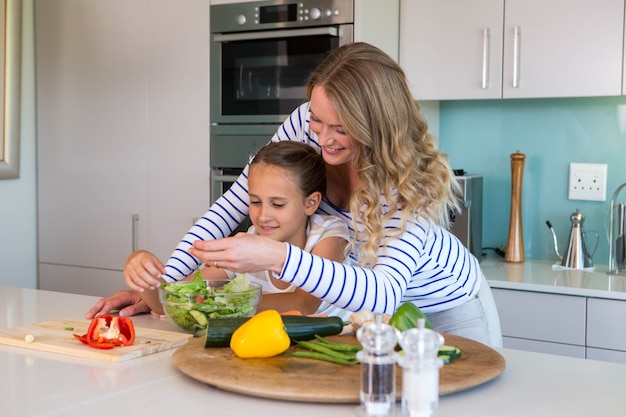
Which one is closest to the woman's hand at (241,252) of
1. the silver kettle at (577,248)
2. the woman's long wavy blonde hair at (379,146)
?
the woman's long wavy blonde hair at (379,146)

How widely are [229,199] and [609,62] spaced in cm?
141

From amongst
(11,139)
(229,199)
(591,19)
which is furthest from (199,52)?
(591,19)

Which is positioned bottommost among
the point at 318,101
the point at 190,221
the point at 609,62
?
the point at 190,221

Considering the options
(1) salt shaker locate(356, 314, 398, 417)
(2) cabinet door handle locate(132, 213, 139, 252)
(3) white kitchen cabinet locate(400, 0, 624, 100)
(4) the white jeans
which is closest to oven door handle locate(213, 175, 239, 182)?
(2) cabinet door handle locate(132, 213, 139, 252)

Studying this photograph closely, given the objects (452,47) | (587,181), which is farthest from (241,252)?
(587,181)

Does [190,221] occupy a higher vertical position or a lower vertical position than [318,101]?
lower

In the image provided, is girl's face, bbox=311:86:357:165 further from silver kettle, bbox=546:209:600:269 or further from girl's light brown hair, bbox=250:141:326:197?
silver kettle, bbox=546:209:600:269

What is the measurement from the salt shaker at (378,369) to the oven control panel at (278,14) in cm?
195

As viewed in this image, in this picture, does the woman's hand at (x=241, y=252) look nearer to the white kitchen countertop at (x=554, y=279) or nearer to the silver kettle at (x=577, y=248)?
the white kitchen countertop at (x=554, y=279)

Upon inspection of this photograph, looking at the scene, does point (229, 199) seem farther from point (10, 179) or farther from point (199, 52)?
point (10, 179)

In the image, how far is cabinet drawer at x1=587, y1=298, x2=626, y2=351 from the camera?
8.31ft

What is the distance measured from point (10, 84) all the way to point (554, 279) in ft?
7.49

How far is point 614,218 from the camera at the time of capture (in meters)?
3.04

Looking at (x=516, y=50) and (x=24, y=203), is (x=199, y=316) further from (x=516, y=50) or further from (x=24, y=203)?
(x=24, y=203)
